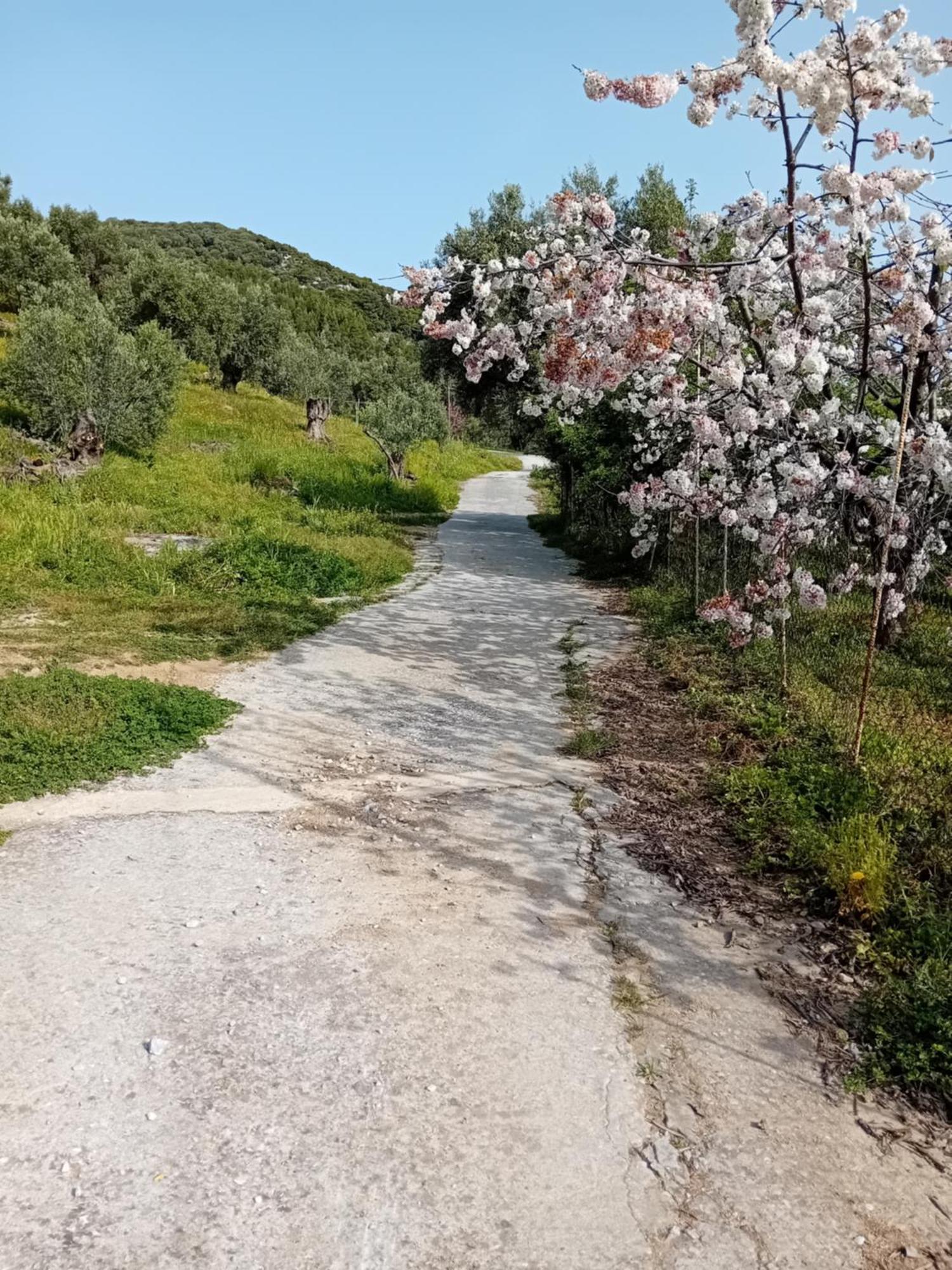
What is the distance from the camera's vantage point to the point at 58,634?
7.96 meters

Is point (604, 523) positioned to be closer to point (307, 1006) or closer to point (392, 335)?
point (307, 1006)

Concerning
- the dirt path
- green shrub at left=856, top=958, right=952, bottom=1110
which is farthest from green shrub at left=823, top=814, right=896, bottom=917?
the dirt path

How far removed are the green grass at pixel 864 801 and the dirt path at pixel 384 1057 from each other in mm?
504

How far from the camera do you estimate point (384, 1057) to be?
3.01 m

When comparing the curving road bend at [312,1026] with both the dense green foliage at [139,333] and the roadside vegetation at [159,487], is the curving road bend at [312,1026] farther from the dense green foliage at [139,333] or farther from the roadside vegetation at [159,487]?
the dense green foliage at [139,333]

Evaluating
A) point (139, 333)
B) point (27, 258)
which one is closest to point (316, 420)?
point (139, 333)

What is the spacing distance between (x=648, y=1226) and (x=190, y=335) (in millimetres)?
34323

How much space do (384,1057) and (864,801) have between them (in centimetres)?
346

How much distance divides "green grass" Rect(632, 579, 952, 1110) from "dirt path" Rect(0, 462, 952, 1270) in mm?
504

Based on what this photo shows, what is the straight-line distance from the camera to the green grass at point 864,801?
3396mm

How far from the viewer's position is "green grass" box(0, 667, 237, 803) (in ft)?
16.7

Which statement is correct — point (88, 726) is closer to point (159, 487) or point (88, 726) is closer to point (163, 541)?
point (163, 541)

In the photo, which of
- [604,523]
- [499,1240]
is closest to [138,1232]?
[499,1240]

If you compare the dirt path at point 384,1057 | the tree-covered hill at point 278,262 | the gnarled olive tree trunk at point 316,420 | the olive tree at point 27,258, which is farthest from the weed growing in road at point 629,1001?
the tree-covered hill at point 278,262
